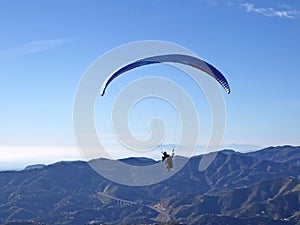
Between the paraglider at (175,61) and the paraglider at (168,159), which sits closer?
the paraglider at (168,159)

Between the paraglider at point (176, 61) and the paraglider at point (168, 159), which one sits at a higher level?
the paraglider at point (176, 61)

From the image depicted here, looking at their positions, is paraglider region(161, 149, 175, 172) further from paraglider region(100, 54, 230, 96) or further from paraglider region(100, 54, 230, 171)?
paraglider region(100, 54, 230, 96)

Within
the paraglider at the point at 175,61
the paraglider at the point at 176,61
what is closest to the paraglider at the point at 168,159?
the paraglider at the point at 175,61

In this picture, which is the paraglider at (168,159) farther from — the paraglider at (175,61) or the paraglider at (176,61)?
the paraglider at (176,61)

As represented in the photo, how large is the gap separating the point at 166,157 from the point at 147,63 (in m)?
10.4

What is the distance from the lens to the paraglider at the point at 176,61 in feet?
166

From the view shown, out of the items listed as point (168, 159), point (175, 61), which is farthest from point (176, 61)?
point (168, 159)

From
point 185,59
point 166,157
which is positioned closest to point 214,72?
point 185,59

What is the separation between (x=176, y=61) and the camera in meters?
51.6

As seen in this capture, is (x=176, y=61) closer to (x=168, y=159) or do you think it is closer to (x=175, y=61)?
(x=175, y=61)

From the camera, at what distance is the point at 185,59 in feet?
172

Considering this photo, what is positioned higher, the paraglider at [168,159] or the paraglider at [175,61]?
the paraglider at [175,61]

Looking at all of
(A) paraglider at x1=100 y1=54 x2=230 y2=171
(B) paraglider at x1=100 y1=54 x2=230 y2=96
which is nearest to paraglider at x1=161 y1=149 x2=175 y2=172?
(A) paraglider at x1=100 y1=54 x2=230 y2=171

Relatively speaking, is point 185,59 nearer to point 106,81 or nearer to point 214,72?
point 214,72
